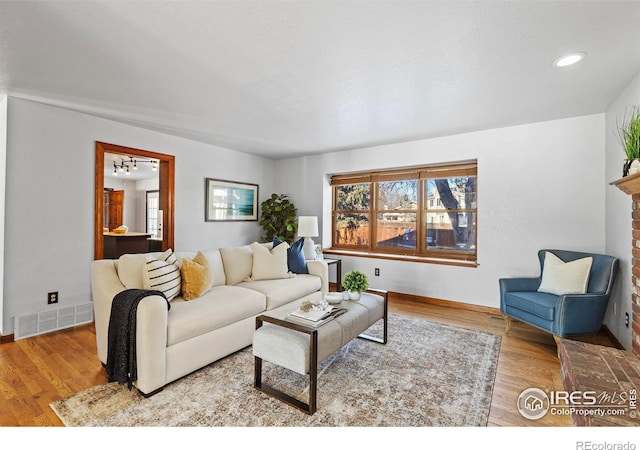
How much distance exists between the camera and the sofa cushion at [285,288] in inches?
123

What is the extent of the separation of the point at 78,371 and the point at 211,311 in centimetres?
112

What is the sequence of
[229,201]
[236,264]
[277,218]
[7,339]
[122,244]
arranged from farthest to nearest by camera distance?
[277,218], [122,244], [229,201], [236,264], [7,339]

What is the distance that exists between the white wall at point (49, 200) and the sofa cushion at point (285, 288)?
1.94 metres

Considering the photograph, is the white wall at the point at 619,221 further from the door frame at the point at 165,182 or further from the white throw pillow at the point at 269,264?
the door frame at the point at 165,182

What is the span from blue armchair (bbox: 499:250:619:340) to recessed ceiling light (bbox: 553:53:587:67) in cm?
181

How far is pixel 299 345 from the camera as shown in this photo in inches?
77.4

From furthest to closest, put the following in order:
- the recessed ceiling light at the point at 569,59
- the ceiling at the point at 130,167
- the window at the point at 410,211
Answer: the ceiling at the point at 130,167 → the window at the point at 410,211 → the recessed ceiling light at the point at 569,59

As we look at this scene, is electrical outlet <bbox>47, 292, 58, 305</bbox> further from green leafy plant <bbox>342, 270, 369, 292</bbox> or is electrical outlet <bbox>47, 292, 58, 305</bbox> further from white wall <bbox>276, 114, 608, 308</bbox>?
white wall <bbox>276, 114, 608, 308</bbox>

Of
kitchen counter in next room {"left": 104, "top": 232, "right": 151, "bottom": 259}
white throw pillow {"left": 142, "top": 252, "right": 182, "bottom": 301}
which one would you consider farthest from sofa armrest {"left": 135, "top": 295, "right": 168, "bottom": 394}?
kitchen counter in next room {"left": 104, "top": 232, "right": 151, "bottom": 259}

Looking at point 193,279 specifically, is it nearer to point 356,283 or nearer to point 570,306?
point 356,283

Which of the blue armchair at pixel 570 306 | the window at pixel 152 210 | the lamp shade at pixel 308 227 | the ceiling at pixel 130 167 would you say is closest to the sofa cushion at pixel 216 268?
the lamp shade at pixel 308 227

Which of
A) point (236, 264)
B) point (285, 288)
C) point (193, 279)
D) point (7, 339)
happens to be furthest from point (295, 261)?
point (7, 339)

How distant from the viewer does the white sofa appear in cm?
205
